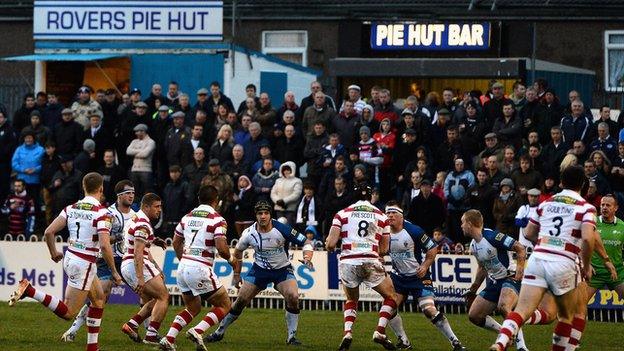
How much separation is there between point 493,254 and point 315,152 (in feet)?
28.4

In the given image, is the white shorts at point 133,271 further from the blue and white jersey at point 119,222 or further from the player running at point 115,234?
the blue and white jersey at point 119,222

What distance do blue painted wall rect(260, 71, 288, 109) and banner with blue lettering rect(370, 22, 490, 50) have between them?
8.19ft

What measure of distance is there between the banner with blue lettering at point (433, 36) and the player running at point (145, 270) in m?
13.8

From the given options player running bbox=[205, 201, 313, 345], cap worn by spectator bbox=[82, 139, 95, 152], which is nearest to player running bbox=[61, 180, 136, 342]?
player running bbox=[205, 201, 313, 345]

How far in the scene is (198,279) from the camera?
18.0 meters

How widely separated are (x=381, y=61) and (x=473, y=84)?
2.15 metres

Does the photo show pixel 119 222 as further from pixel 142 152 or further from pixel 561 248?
pixel 142 152

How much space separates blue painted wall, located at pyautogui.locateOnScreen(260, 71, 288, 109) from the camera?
32.8 meters

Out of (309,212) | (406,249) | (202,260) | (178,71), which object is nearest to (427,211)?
(309,212)

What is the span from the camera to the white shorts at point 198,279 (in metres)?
18.0

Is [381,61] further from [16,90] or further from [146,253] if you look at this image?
[146,253]

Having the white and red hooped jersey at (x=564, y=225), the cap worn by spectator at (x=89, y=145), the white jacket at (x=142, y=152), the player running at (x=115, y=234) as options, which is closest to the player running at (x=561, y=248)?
the white and red hooped jersey at (x=564, y=225)

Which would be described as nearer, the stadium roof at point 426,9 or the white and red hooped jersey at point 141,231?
the white and red hooped jersey at point 141,231

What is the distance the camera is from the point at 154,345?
61.9 ft
